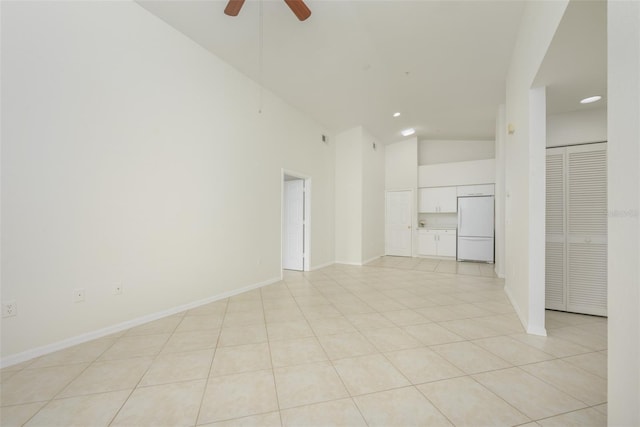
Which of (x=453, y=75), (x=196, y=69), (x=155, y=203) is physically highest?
(x=453, y=75)

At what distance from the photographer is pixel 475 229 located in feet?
22.3

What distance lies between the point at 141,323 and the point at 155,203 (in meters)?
1.26

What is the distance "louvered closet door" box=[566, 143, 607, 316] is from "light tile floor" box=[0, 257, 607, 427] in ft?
0.89

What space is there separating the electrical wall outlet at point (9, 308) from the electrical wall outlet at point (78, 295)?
0.34 meters

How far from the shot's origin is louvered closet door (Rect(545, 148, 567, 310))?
9.89 feet

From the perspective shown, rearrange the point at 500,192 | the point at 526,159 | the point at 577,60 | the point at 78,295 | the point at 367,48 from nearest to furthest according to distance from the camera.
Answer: the point at 577,60
the point at 78,295
the point at 526,159
the point at 367,48
the point at 500,192

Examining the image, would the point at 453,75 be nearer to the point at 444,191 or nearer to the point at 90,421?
the point at 444,191

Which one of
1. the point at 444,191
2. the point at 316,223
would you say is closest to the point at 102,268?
the point at 316,223

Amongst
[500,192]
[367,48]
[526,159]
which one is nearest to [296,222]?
[367,48]

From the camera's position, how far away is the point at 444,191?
743 centimetres

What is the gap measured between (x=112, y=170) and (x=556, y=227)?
4.82m

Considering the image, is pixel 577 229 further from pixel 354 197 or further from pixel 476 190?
pixel 476 190
